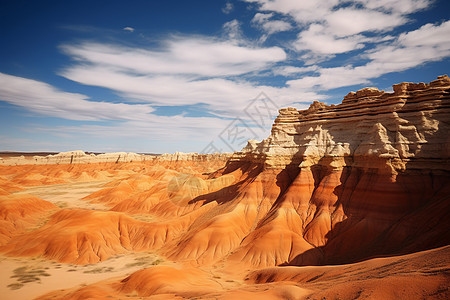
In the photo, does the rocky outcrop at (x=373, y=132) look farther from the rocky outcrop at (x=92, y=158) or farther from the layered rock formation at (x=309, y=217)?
the rocky outcrop at (x=92, y=158)

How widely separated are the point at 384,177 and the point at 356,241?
8.53 m

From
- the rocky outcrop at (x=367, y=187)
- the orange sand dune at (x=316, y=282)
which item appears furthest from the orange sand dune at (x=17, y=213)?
the rocky outcrop at (x=367, y=187)

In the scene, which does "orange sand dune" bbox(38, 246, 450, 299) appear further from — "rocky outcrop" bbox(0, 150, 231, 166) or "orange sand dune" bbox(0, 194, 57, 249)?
"rocky outcrop" bbox(0, 150, 231, 166)

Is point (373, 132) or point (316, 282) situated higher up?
point (373, 132)

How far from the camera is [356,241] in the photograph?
81.4 feet

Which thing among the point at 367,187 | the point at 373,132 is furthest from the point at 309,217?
the point at 373,132

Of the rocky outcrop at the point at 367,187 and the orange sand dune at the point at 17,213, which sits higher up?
the rocky outcrop at the point at 367,187

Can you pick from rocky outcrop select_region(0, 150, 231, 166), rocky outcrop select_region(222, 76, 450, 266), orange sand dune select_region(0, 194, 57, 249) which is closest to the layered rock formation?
rocky outcrop select_region(222, 76, 450, 266)

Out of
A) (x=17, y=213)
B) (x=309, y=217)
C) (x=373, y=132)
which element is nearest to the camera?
(x=373, y=132)

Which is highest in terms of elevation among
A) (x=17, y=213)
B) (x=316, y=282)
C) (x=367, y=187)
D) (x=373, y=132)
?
(x=373, y=132)

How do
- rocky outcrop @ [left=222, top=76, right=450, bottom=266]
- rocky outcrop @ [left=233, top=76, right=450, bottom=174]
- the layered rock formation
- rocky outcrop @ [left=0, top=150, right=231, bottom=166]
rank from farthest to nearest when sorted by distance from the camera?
1. rocky outcrop @ [left=0, top=150, right=231, bottom=166]
2. rocky outcrop @ [left=233, top=76, right=450, bottom=174]
3. rocky outcrop @ [left=222, top=76, right=450, bottom=266]
4. the layered rock formation

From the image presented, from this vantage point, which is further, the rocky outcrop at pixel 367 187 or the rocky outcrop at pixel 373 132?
the rocky outcrop at pixel 373 132

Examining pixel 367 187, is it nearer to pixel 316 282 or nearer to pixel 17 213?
pixel 316 282

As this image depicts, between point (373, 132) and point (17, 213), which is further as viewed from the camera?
point (17, 213)
